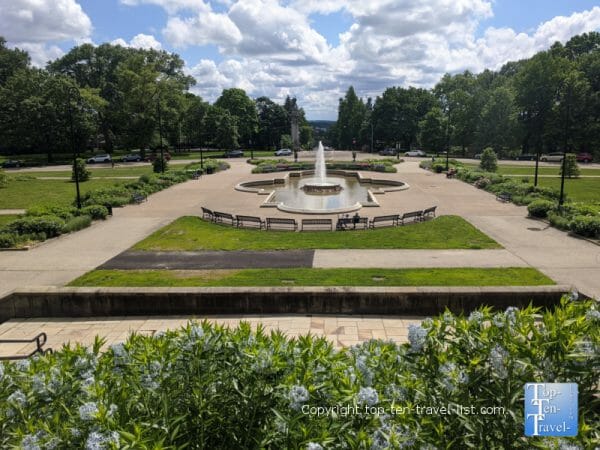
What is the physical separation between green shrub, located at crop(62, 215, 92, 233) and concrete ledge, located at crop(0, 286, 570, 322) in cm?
851

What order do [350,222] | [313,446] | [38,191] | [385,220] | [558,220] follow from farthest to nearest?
[38,191]
[385,220]
[350,222]
[558,220]
[313,446]

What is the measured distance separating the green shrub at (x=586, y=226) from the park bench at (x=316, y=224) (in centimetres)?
964

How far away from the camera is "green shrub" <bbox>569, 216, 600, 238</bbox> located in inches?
661

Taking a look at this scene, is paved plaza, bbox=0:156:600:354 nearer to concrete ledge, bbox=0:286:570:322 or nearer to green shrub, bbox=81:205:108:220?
concrete ledge, bbox=0:286:570:322

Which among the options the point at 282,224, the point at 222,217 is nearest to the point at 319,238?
the point at 282,224

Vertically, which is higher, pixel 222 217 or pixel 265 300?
pixel 222 217

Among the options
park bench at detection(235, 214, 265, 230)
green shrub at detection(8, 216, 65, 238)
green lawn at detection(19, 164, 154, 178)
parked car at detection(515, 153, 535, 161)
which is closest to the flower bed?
park bench at detection(235, 214, 265, 230)

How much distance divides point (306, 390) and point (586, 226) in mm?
17205

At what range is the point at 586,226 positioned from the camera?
16.9m

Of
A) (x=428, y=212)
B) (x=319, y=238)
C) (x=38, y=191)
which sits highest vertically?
(x=38, y=191)

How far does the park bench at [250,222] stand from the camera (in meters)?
19.7

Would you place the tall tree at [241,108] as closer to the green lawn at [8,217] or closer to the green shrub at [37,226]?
the green lawn at [8,217]

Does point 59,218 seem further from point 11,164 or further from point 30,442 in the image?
point 11,164

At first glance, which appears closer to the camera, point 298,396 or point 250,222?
point 298,396
